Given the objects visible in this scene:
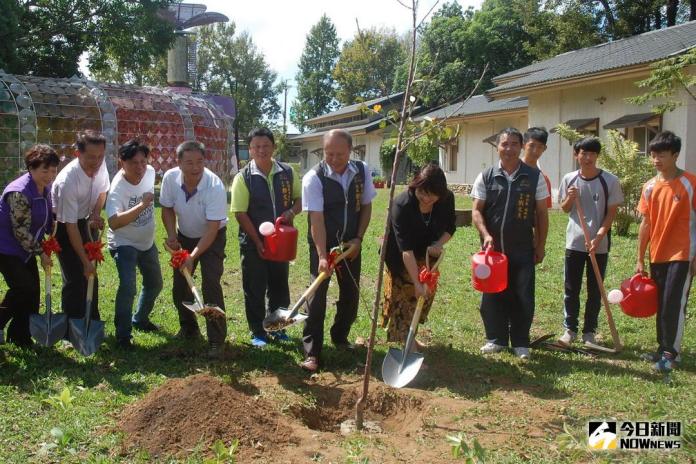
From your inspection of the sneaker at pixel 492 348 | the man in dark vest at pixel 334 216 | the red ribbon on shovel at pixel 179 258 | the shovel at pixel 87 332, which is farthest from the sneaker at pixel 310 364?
the shovel at pixel 87 332

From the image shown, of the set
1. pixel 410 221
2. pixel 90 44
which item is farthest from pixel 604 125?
pixel 90 44

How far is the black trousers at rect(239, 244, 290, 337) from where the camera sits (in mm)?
5562

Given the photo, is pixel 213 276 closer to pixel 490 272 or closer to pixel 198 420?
pixel 198 420

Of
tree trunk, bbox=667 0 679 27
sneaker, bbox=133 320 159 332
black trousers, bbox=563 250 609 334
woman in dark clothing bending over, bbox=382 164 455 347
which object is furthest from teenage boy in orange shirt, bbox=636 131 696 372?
tree trunk, bbox=667 0 679 27

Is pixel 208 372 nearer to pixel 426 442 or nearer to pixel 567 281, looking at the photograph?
pixel 426 442

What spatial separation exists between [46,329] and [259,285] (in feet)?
5.60

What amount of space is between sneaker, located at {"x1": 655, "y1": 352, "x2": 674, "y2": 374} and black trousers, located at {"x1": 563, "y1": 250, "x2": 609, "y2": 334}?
2.73 ft

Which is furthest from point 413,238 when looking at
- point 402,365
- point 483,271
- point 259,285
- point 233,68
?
point 233,68

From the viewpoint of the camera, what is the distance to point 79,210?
5.30 metres

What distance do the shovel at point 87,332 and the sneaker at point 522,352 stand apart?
339 centimetres

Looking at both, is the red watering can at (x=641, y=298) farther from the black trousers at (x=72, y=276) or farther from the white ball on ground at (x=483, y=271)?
the black trousers at (x=72, y=276)

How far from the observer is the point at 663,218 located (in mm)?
5027

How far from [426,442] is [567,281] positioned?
2709mm

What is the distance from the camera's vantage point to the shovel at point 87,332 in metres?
5.05
